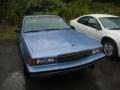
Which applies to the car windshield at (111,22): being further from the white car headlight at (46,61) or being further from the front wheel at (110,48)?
the white car headlight at (46,61)

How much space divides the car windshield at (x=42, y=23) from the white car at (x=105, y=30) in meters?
0.59

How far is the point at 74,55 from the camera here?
480 centimetres

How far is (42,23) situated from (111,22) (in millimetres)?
2644

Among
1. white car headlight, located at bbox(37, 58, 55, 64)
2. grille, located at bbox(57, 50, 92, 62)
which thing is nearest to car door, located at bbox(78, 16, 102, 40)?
grille, located at bbox(57, 50, 92, 62)

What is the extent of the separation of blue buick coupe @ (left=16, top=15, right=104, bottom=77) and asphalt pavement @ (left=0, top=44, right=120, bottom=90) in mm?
518

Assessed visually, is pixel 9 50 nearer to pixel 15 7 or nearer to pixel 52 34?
pixel 52 34

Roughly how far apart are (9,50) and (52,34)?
310 cm

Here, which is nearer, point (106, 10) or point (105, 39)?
point (105, 39)

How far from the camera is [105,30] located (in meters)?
7.18

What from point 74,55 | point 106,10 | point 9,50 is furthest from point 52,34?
point 106,10

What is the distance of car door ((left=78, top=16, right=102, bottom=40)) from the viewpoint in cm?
749

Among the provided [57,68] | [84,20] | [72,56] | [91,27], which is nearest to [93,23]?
[91,27]

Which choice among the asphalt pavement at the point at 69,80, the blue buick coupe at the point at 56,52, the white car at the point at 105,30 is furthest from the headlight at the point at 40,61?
the white car at the point at 105,30

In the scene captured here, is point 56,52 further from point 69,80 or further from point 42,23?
point 42,23
